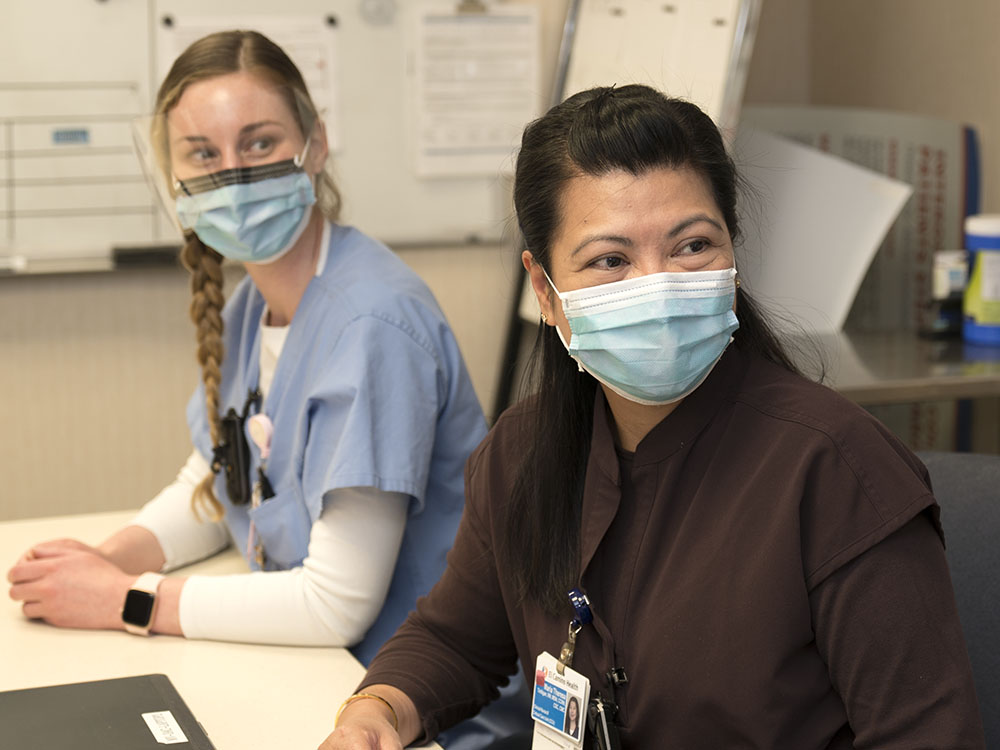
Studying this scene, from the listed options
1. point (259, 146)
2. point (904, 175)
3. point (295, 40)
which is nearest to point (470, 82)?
point (295, 40)

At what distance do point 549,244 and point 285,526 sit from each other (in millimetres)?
548

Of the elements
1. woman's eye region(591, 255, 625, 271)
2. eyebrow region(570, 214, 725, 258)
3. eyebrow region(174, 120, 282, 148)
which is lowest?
woman's eye region(591, 255, 625, 271)

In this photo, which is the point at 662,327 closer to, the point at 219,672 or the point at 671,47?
the point at 219,672

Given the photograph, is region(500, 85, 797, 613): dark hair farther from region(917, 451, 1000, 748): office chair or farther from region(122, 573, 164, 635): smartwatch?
region(122, 573, 164, 635): smartwatch

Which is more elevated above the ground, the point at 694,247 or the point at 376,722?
the point at 694,247

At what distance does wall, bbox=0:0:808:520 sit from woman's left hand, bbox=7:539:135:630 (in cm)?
130

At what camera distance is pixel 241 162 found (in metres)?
1.45

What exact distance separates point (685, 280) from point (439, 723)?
1.69ft

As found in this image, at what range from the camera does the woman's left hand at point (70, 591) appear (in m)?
1.34

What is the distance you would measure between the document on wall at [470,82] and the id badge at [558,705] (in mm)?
Result: 1812

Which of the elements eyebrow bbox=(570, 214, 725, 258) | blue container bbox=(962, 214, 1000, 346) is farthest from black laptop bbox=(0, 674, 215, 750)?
blue container bbox=(962, 214, 1000, 346)

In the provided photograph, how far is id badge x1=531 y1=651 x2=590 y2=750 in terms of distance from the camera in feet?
3.34

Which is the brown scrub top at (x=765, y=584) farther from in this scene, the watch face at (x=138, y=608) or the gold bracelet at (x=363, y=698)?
the watch face at (x=138, y=608)

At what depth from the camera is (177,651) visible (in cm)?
127
